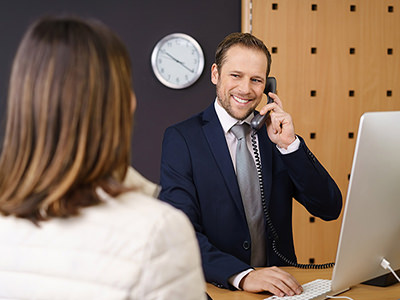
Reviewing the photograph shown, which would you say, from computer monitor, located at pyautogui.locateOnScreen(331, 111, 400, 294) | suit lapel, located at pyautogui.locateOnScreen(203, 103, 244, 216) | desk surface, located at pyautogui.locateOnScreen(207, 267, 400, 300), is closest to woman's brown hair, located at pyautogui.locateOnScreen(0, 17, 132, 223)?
computer monitor, located at pyautogui.locateOnScreen(331, 111, 400, 294)

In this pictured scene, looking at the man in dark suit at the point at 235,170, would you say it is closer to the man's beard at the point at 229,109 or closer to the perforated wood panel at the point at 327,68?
the man's beard at the point at 229,109

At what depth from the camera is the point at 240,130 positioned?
2305 mm

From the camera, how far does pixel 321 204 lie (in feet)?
7.22

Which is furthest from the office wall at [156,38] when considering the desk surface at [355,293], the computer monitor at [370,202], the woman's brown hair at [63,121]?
the woman's brown hair at [63,121]

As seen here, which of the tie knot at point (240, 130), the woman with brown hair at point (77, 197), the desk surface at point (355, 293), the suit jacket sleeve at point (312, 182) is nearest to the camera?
the woman with brown hair at point (77, 197)

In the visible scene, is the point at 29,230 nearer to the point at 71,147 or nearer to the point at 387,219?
the point at 71,147

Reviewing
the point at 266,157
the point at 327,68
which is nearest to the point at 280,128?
the point at 266,157

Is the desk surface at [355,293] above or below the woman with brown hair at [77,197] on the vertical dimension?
below

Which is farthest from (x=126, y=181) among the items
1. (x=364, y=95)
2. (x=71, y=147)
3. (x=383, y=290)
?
(x=364, y=95)

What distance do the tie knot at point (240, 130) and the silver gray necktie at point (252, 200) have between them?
0.14ft

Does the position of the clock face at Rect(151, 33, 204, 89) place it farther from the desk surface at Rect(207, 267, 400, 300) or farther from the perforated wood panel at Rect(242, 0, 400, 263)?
the desk surface at Rect(207, 267, 400, 300)

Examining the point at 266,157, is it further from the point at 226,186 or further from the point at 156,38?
the point at 156,38

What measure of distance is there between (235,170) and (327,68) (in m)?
2.02

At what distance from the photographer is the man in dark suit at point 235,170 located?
2.12 m
